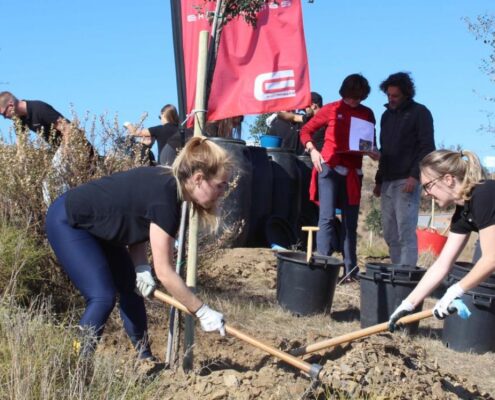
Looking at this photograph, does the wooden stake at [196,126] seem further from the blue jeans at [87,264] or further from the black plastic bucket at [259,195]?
the black plastic bucket at [259,195]

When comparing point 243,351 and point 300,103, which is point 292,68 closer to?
point 300,103

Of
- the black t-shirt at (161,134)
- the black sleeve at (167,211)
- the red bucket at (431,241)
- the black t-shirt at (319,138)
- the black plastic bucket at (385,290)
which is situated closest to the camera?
the black sleeve at (167,211)

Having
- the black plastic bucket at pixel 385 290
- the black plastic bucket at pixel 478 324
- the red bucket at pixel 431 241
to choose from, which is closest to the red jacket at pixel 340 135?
the black plastic bucket at pixel 385 290

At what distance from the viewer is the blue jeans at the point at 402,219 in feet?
20.2

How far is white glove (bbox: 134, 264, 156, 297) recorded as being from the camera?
3805mm

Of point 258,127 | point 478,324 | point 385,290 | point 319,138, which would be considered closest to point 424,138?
point 319,138

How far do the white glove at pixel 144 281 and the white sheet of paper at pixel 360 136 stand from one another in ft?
9.82

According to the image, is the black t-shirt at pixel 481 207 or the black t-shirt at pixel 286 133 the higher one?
the black t-shirt at pixel 286 133

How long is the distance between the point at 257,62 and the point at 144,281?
1.79 m

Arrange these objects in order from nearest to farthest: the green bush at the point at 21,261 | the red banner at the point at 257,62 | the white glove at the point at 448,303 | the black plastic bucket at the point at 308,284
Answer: the white glove at the point at 448,303
the green bush at the point at 21,261
the red banner at the point at 257,62
the black plastic bucket at the point at 308,284

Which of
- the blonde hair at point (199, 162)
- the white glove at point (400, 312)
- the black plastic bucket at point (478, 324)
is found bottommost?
the black plastic bucket at point (478, 324)

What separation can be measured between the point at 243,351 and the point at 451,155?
171 centimetres

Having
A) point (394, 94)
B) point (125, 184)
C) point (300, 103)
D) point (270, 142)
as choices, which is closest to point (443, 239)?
point (270, 142)

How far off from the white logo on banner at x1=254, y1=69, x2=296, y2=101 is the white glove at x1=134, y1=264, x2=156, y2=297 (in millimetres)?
1428
